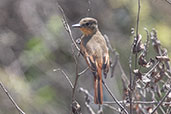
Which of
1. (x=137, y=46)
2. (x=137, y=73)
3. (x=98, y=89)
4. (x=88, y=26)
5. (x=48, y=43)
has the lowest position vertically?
(x=48, y=43)

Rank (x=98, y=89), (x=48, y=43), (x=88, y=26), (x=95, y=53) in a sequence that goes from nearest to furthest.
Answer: (x=98, y=89)
(x=95, y=53)
(x=88, y=26)
(x=48, y=43)

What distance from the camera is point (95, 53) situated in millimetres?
5387

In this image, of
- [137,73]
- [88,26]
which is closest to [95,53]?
[88,26]

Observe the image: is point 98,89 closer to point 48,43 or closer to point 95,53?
point 95,53

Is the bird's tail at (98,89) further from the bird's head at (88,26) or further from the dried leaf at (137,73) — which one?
the bird's head at (88,26)

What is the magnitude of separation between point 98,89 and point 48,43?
4.62m

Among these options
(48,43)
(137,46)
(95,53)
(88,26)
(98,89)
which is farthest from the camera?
(48,43)

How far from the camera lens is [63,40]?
9.55 metres

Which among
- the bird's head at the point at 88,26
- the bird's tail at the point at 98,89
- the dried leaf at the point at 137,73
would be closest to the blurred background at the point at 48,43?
the bird's head at the point at 88,26

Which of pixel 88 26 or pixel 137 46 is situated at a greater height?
pixel 137 46

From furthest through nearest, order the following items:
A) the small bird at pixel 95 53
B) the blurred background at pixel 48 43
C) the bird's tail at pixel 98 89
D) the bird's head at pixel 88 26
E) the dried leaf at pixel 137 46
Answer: the blurred background at pixel 48 43 < the bird's head at pixel 88 26 < the small bird at pixel 95 53 < the bird's tail at pixel 98 89 < the dried leaf at pixel 137 46

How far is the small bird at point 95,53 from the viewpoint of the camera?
16.1 feet

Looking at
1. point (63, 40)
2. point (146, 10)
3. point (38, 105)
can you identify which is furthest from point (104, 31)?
point (38, 105)

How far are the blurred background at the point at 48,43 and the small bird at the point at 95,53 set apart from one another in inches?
92.4
